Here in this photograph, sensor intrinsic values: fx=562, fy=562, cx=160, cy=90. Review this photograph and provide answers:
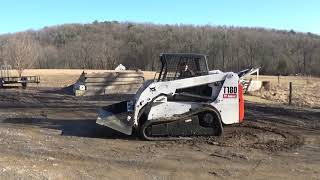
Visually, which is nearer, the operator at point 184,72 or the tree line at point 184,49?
the operator at point 184,72

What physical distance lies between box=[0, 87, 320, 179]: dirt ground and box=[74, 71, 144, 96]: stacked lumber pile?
494 inches

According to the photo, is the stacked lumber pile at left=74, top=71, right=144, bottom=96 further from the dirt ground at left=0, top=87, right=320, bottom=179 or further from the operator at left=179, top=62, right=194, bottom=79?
the operator at left=179, top=62, right=194, bottom=79

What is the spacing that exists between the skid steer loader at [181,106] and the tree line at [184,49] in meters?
77.6

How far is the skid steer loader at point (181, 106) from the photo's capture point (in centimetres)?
1297

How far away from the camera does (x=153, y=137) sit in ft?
42.5

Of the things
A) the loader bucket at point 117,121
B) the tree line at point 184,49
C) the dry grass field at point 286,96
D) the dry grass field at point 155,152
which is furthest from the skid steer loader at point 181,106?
the tree line at point 184,49

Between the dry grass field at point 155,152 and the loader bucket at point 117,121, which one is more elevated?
the loader bucket at point 117,121

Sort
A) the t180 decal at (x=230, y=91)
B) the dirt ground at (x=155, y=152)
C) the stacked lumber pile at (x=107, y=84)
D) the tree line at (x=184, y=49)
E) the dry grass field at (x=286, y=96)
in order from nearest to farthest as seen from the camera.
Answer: the dirt ground at (x=155, y=152)
the t180 decal at (x=230, y=91)
the dry grass field at (x=286, y=96)
the stacked lumber pile at (x=107, y=84)
the tree line at (x=184, y=49)

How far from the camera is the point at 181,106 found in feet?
43.3

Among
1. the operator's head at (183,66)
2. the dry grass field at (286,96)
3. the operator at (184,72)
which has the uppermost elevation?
the operator's head at (183,66)

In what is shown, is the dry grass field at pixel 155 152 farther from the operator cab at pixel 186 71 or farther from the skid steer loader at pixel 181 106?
the operator cab at pixel 186 71

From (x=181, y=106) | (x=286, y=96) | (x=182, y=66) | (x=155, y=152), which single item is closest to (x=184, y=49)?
(x=286, y=96)

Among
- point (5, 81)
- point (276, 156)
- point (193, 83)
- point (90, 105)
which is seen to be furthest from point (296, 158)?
point (5, 81)

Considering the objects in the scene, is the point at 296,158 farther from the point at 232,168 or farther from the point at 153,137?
the point at 153,137
